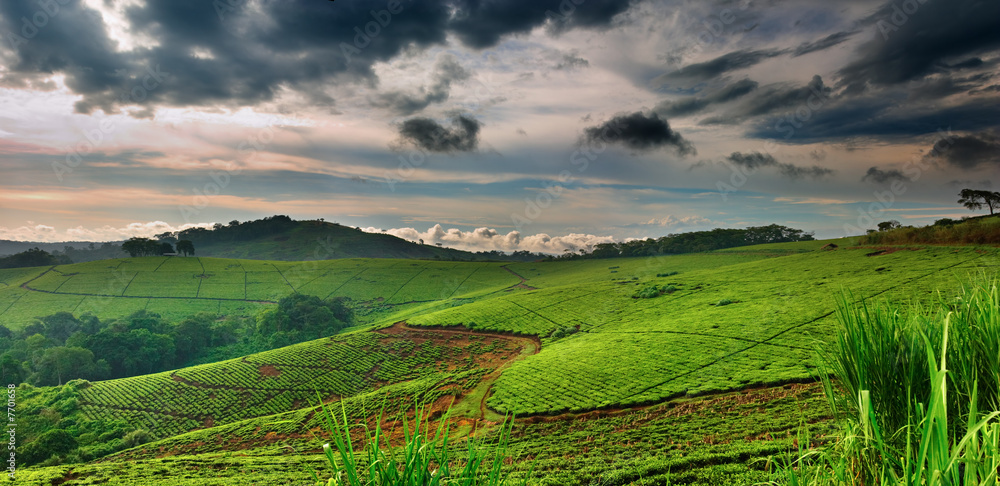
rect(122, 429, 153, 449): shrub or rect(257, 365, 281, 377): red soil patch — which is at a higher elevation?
rect(257, 365, 281, 377): red soil patch

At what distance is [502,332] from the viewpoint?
188 feet

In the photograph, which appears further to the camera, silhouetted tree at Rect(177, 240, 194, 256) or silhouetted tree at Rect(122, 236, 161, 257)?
silhouetted tree at Rect(177, 240, 194, 256)

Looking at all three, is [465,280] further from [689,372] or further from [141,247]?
[141,247]

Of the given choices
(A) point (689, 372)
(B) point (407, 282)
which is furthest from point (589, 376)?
(B) point (407, 282)

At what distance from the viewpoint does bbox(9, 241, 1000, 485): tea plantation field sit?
1897 cm

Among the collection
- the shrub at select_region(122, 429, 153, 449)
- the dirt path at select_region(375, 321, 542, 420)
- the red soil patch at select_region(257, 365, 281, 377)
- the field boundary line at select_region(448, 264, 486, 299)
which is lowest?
the shrub at select_region(122, 429, 153, 449)

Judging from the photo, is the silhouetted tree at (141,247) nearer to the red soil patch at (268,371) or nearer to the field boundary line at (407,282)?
the field boundary line at (407,282)

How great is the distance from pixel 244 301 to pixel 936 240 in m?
131

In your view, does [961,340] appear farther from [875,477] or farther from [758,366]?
[758,366]

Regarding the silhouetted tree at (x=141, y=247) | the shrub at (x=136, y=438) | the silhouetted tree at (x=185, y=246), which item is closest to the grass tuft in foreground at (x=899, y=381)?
the shrub at (x=136, y=438)

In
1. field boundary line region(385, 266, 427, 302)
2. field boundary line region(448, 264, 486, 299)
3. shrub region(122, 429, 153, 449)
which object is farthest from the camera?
field boundary line region(385, 266, 427, 302)

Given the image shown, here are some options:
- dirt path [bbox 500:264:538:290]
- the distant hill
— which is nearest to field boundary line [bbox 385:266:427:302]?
dirt path [bbox 500:264:538:290]

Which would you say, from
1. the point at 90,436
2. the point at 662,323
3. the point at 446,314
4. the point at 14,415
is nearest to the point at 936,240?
the point at 662,323

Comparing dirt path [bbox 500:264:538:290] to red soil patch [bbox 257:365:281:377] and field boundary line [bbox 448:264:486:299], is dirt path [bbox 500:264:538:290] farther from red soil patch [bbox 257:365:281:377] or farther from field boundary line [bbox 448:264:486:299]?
red soil patch [bbox 257:365:281:377]
